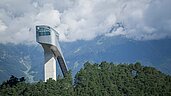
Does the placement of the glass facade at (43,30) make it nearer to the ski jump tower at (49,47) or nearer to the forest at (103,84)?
the ski jump tower at (49,47)

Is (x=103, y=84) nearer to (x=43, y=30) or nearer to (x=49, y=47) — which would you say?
(x=49, y=47)

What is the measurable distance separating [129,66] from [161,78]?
7.22 meters

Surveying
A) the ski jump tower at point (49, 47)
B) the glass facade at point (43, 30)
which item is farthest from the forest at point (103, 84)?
the glass facade at point (43, 30)

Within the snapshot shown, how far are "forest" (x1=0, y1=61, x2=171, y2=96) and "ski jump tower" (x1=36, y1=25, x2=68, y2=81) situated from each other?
702 cm

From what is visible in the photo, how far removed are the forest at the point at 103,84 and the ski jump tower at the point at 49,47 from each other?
7.02m

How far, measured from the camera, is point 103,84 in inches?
3027

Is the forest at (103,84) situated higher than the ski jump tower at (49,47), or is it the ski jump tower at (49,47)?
the ski jump tower at (49,47)

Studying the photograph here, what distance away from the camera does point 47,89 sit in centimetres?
7288

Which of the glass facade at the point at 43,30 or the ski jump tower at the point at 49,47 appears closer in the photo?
the ski jump tower at the point at 49,47

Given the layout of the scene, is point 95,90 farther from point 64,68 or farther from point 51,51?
point 64,68

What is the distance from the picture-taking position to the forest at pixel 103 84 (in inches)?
2895

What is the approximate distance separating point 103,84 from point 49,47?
1670 centimetres

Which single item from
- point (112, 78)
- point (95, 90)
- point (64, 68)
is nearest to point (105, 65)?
point (112, 78)

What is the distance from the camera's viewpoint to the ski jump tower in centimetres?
8394
